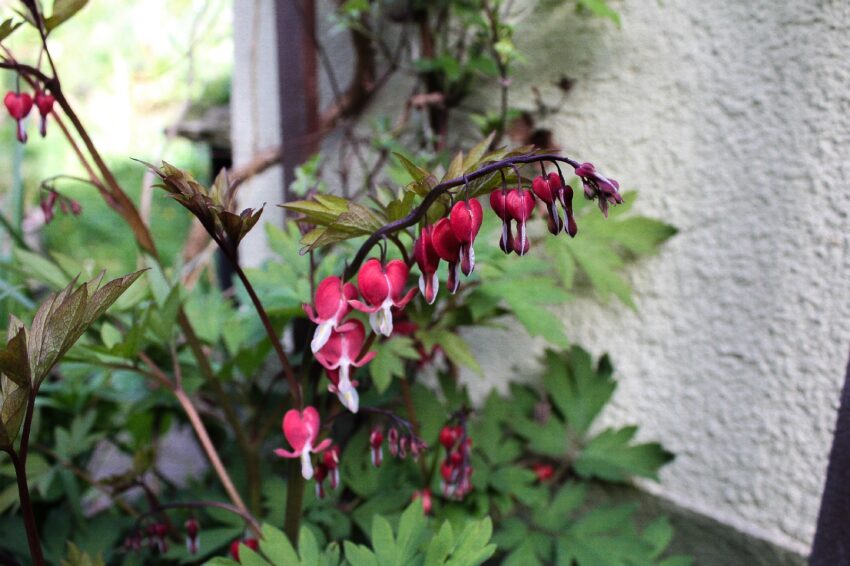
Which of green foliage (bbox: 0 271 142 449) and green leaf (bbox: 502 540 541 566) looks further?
green leaf (bbox: 502 540 541 566)

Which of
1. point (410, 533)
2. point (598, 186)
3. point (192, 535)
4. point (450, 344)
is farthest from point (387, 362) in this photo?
point (598, 186)

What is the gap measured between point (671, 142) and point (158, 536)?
0.90 m

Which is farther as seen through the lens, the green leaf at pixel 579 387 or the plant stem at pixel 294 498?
the green leaf at pixel 579 387

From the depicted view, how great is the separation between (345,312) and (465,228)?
0.50 feet

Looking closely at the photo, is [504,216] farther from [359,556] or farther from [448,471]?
[448,471]

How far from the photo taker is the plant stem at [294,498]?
0.70 m

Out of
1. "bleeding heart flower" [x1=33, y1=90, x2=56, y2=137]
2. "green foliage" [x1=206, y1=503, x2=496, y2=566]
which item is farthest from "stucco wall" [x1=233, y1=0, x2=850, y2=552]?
"bleeding heart flower" [x1=33, y1=90, x2=56, y2=137]

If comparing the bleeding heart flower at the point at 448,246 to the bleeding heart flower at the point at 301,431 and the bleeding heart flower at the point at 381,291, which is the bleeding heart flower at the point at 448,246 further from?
the bleeding heart flower at the point at 301,431

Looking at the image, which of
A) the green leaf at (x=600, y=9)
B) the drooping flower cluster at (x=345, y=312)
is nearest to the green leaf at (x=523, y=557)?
the drooping flower cluster at (x=345, y=312)

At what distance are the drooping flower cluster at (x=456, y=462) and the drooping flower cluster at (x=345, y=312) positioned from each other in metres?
0.28

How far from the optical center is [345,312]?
0.57 m

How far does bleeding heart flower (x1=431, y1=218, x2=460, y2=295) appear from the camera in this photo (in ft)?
1.62

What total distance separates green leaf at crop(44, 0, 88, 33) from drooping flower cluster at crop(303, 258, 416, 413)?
44 cm

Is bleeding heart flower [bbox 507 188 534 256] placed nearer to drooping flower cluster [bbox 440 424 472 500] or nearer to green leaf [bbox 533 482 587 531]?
drooping flower cluster [bbox 440 424 472 500]
